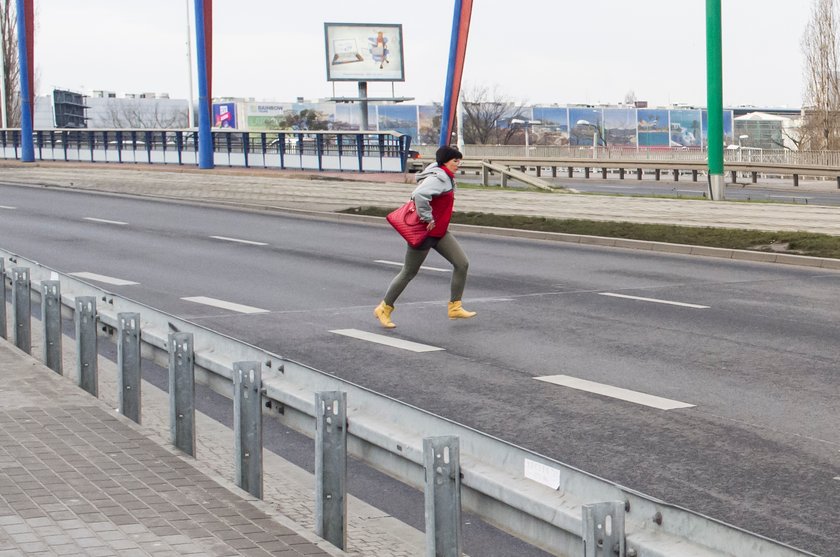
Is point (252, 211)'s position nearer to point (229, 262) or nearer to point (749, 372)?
point (229, 262)

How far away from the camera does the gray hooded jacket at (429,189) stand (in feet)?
43.3

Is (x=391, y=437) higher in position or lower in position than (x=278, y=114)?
lower

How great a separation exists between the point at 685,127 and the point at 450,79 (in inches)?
4807

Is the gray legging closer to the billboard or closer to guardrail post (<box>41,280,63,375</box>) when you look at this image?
guardrail post (<box>41,280,63,375</box>)

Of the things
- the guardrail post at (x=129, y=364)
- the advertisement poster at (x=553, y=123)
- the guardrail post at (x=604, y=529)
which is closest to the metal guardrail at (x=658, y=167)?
the guardrail post at (x=129, y=364)

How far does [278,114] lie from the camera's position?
6604 inches

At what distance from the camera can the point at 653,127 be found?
156625 millimetres

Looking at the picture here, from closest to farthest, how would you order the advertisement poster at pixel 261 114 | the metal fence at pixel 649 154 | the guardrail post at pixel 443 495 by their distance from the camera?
the guardrail post at pixel 443 495
the metal fence at pixel 649 154
the advertisement poster at pixel 261 114

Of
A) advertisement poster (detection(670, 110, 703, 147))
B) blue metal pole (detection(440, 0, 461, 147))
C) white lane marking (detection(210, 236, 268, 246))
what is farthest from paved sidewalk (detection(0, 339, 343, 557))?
advertisement poster (detection(670, 110, 703, 147))

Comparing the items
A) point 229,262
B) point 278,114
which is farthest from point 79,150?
point 278,114

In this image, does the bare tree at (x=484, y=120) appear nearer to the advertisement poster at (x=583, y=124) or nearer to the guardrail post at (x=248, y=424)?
the advertisement poster at (x=583, y=124)

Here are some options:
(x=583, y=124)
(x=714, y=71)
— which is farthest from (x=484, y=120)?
(x=714, y=71)

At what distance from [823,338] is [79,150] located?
45.0 metres

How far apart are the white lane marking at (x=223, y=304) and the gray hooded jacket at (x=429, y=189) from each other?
8.25 feet
